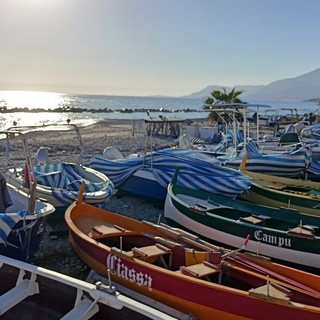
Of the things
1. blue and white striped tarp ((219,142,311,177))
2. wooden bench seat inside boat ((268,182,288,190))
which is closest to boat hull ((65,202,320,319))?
wooden bench seat inside boat ((268,182,288,190))

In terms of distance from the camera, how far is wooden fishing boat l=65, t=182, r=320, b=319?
429 cm

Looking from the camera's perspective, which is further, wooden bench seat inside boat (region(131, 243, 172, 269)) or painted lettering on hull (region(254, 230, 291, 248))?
painted lettering on hull (region(254, 230, 291, 248))

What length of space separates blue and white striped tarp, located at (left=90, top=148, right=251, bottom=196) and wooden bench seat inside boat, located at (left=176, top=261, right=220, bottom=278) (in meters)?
4.09

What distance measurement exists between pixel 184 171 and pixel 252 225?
135 inches

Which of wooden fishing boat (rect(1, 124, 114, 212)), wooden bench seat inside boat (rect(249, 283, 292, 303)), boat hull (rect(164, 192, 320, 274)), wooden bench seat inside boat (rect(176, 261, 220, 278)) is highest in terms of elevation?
wooden fishing boat (rect(1, 124, 114, 212))

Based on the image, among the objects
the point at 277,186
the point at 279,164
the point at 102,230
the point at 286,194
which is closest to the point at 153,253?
the point at 102,230

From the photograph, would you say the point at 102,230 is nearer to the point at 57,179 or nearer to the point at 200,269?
the point at 200,269

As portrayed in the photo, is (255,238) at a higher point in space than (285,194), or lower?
lower

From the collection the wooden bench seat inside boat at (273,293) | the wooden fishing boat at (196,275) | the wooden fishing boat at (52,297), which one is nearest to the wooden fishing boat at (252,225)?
the wooden fishing boat at (196,275)

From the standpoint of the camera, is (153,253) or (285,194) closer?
(153,253)

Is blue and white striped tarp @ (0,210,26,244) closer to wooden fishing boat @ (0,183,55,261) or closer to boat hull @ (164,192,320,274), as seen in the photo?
wooden fishing boat @ (0,183,55,261)

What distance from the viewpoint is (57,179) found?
30.7 ft

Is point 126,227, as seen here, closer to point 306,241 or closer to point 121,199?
point 306,241

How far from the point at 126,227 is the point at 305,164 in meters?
7.18
